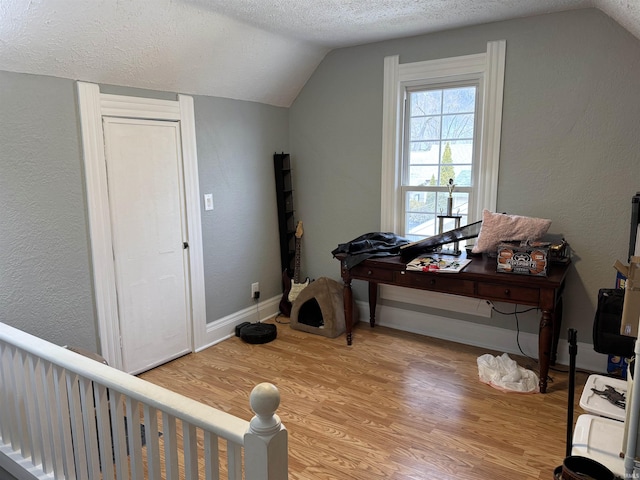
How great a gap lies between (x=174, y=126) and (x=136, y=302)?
1222 millimetres

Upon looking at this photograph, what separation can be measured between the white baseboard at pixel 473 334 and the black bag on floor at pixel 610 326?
1.44 metres

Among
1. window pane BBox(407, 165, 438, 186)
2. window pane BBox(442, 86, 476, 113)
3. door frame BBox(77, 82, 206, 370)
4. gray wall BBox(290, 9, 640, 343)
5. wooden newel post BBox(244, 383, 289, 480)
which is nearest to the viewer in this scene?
wooden newel post BBox(244, 383, 289, 480)

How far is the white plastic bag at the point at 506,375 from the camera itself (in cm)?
286

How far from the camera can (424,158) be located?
11.9 ft

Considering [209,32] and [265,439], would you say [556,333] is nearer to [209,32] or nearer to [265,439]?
[265,439]

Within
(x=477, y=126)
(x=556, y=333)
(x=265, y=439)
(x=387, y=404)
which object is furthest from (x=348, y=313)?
(x=265, y=439)

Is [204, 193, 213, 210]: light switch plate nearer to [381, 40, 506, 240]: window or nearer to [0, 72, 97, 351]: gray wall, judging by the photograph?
[0, 72, 97, 351]: gray wall

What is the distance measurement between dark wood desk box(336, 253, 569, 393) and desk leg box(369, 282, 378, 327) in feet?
1.29

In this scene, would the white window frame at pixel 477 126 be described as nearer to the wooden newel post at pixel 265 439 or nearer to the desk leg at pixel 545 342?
the desk leg at pixel 545 342

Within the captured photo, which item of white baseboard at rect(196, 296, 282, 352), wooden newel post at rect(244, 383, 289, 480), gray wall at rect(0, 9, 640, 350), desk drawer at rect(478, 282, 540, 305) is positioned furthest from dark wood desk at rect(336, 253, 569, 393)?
wooden newel post at rect(244, 383, 289, 480)

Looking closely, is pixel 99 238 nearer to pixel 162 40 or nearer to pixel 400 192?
pixel 162 40

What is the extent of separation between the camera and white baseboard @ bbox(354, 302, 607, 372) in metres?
3.11

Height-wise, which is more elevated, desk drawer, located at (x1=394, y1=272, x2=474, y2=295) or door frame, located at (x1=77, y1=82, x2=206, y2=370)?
door frame, located at (x1=77, y1=82, x2=206, y2=370)

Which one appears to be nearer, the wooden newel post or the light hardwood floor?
the wooden newel post
